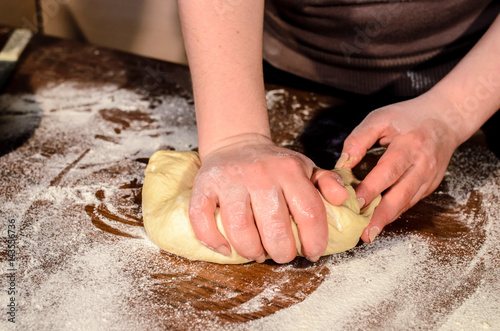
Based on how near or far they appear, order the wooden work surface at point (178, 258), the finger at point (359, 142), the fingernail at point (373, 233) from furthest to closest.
→ the finger at point (359, 142) < the fingernail at point (373, 233) < the wooden work surface at point (178, 258)

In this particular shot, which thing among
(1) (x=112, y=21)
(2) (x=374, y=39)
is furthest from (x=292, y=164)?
→ (1) (x=112, y=21)

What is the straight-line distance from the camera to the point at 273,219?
94 centimetres

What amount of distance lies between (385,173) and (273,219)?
13.0 inches

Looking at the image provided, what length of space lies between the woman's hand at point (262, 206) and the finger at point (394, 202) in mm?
139

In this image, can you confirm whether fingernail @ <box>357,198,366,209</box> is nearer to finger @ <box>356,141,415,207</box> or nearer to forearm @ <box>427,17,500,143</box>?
finger @ <box>356,141,415,207</box>

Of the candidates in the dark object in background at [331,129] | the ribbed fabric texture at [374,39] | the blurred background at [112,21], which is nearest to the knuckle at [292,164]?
the dark object in background at [331,129]

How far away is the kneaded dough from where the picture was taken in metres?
1.01

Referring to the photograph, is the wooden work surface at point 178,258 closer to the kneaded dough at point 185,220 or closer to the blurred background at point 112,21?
the kneaded dough at point 185,220

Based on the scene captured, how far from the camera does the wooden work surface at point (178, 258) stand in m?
0.91

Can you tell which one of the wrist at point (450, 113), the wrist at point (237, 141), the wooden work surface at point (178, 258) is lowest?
the wooden work surface at point (178, 258)

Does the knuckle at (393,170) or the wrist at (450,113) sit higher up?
the wrist at (450,113)

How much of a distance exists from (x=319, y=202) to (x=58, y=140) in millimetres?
979

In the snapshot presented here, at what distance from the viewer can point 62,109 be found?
1685 millimetres

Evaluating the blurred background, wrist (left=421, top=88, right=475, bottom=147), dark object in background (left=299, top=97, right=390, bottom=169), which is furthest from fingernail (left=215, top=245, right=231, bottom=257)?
the blurred background
